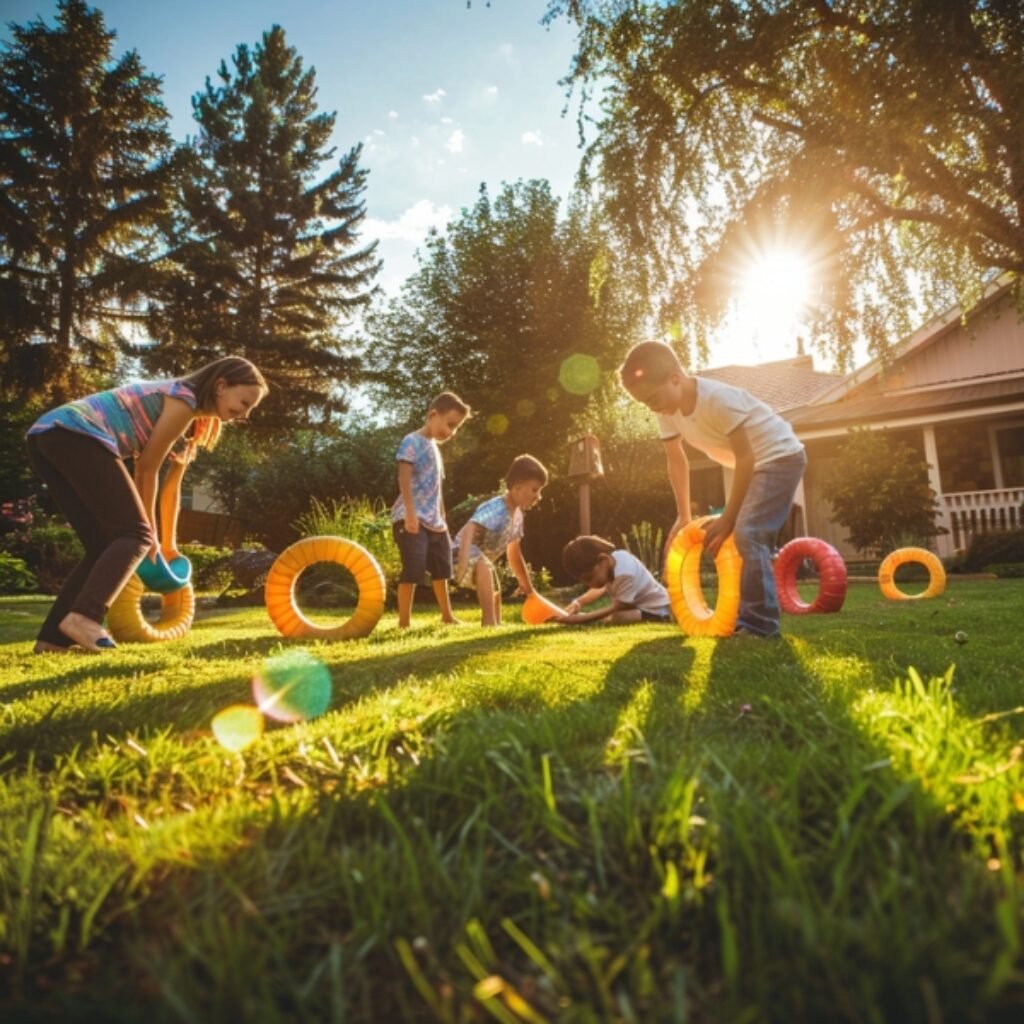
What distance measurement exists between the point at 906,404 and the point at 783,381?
9.06 metres

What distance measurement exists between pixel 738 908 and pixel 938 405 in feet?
65.2

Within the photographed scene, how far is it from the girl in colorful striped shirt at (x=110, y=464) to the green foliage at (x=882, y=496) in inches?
549

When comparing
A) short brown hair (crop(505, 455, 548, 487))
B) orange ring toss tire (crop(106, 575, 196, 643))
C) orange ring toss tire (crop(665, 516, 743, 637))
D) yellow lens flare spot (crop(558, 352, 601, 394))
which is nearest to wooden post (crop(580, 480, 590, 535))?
short brown hair (crop(505, 455, 548, 487))

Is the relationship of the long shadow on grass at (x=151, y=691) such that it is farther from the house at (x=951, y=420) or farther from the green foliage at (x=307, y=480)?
the green foliage at (x=307, y=480)

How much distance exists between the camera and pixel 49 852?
1188mm

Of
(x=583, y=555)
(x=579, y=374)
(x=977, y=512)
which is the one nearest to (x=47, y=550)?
(x=583, y=555)

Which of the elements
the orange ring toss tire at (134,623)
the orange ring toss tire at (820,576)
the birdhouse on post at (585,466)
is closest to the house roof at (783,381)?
the birdhouse on post at (585,466)

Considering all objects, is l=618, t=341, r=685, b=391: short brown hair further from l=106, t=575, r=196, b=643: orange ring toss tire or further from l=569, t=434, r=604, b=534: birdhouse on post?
l=569, t=434, r=604, b=534: birdhouse on post

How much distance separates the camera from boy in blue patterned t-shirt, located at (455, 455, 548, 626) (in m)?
6.47

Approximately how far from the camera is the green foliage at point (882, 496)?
14.8m

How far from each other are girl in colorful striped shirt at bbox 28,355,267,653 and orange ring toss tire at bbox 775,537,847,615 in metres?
5.12

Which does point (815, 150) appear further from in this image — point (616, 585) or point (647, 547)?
point (647, 547)

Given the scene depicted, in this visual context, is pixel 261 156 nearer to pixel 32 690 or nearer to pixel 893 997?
pixel 32 690

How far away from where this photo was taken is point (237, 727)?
2.07m
